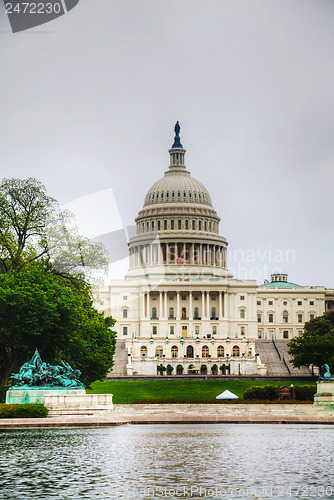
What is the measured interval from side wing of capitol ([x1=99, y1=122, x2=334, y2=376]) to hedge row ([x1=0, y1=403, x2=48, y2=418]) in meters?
84.4

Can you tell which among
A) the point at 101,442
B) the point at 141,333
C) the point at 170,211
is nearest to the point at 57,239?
the point at 101,442

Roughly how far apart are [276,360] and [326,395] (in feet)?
226

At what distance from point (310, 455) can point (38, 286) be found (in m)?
29.7

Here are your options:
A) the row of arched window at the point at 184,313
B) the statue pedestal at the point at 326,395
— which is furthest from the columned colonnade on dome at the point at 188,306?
the statue pedestal at the point at 326,395

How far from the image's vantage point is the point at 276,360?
12494 cm

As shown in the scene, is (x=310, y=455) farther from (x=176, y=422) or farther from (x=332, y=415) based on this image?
(x=332, y=415)

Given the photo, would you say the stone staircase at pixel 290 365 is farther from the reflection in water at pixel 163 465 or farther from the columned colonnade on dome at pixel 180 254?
the reflection in water at pixel 163 465

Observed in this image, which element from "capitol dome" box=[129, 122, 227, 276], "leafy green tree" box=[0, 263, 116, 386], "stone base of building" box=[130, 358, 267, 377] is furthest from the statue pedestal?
"capitol dome" box=[129, 122, 227, 276]

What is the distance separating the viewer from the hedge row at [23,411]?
42.8 m

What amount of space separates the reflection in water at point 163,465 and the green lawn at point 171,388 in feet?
141

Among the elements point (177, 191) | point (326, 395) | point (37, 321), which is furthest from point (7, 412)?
point (177, 191)

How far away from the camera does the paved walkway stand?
41.7m

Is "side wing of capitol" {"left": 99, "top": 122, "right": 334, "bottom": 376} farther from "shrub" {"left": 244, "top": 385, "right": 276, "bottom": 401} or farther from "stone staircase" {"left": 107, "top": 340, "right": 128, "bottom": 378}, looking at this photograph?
"shrub" {"left": 244, "top": 385, "right": 276, "bottom": 401}

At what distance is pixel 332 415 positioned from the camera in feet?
171
